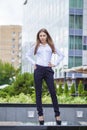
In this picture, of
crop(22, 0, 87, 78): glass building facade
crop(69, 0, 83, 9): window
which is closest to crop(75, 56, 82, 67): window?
crop(22, 0, 87, 78): glass building facade

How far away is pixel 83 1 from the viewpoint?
5794 centimetres

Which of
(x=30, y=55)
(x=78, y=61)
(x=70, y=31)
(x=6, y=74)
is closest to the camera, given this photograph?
(x=30, y=55)

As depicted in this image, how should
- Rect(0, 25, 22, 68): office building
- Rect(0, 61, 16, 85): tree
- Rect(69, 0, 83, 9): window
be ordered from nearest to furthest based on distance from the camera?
Rect(69, 0, 83, 9): window < Rect(0, 61, 16, 85): tree < Rect(0, 25, 22, 68): office building

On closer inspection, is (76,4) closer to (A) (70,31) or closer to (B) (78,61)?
(A) (70,31)

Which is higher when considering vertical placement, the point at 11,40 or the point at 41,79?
the point at 41,79

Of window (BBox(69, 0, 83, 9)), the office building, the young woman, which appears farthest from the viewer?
the office building

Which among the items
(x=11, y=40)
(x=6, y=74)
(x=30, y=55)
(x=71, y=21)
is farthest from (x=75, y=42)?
(x=11, y=40)

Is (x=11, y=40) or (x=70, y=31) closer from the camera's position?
(x=70, y=31)

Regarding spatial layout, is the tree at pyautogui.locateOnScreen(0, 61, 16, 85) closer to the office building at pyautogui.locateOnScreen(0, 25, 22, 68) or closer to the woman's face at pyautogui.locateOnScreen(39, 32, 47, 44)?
the office building at pyautogui.locateOnScreen(0, 25, 22, 68)

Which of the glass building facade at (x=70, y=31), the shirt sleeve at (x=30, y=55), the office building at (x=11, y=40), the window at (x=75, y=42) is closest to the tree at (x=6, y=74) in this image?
the glass building facade at (x=70, y=31)

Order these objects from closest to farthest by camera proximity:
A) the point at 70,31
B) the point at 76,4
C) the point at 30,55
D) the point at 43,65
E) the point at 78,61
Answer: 1. the point at 43,65
2. the point at 30,55
3. the point at 70,31
4. the point at 78,61
5. the point at 76,4

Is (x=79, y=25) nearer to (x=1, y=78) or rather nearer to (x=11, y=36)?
(x=1, y=78)

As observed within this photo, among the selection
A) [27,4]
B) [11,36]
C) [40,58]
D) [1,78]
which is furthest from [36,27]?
[11,36]

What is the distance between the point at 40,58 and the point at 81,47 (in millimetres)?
48353
